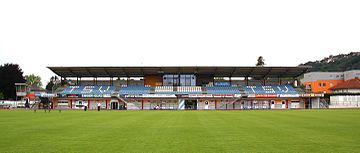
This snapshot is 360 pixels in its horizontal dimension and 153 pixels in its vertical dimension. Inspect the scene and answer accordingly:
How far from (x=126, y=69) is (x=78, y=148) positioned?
54604mm

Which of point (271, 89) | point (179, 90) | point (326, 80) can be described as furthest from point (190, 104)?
point (326, 80)

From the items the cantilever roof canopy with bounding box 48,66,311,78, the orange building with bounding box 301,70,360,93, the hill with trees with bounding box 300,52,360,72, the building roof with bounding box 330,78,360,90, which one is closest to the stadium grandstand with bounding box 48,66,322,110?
the cantilever roof canopy with bounding box 48,66,311,78

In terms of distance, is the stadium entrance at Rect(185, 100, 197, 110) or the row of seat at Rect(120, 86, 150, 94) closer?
the stadium entrance at Rect(185, 100, 197, 110)

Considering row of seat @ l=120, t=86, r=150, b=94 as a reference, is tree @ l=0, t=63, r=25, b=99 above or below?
above

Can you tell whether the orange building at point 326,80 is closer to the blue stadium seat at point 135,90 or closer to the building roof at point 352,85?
the building roof at point 352,85

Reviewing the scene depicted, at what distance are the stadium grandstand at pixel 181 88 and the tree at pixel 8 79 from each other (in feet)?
45.2

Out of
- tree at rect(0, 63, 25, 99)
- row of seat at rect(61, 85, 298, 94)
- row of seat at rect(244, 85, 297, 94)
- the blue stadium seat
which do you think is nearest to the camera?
row of seat at rect(244, 85, 297, 94)

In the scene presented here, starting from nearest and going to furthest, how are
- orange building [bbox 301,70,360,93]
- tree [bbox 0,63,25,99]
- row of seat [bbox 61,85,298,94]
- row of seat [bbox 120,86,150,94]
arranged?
row of seat [bbox 61,85,298,94] < row of seat [bbox 120,86,150,94] < tree [bbox 0,63,25,99] < orange building [bbox 301,70,360,93]

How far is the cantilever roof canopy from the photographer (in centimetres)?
6350

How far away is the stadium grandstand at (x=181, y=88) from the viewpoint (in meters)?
62.7

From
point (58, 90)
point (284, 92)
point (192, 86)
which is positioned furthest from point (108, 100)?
point (284, 92)

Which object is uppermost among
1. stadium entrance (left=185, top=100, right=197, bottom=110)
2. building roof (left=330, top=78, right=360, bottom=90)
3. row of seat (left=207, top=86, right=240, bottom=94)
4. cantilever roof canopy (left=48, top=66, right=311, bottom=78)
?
cantilever roof canopy (left=48, top=66, right=311, bottom=78)

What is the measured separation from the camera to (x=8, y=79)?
76.1m

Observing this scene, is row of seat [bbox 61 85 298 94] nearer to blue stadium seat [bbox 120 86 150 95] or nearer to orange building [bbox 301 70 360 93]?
blue stadium seat [bbox 120 86 150 95]
